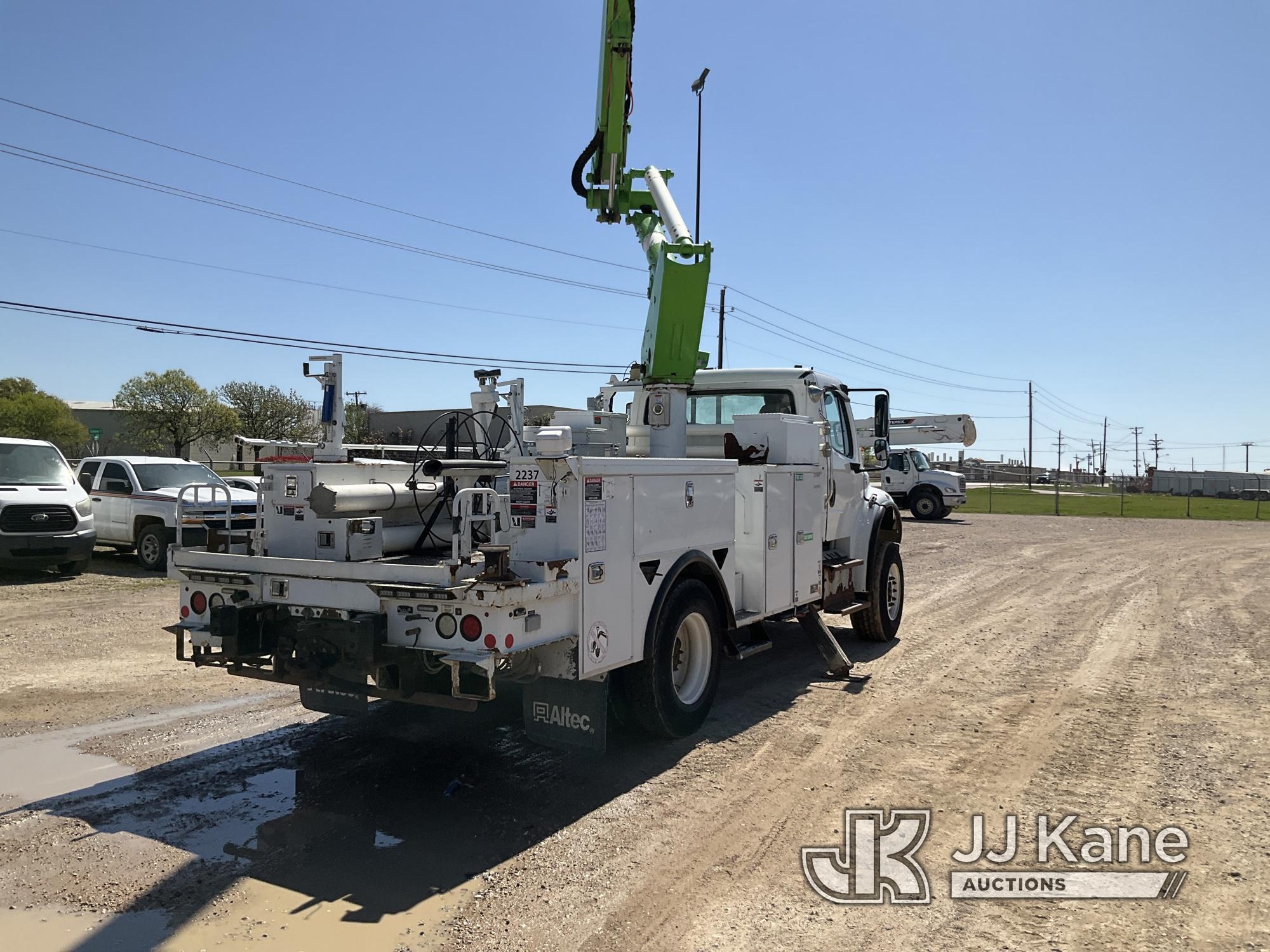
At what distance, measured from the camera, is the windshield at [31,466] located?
13570 millimetres

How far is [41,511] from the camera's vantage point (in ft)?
43.4

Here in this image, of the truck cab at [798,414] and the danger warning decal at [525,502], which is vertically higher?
the truck cab at [798,414]

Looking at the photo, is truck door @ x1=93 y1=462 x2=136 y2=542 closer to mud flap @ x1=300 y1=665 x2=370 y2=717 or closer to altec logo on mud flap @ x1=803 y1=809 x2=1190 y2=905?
mud flap @ x1=300 y1=665 x2=370 y2=717

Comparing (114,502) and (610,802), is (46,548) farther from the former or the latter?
(610,802)

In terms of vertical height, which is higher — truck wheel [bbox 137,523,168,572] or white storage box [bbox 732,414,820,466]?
white storage box [bbox 732,414,820,466]

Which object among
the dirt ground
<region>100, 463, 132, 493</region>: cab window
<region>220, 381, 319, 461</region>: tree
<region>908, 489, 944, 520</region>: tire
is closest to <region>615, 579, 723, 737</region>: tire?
the dirt ground

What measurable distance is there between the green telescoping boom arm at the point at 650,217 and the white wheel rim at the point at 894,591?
3139 millimetres

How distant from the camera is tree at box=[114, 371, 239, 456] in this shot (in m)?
55.8

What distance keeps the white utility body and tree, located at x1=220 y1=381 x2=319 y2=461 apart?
48.7 metres

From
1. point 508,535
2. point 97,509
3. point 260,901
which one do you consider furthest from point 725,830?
point 97,509

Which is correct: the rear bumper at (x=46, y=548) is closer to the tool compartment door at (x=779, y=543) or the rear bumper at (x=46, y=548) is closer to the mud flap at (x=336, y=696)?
the mud flap at (x=336, y=696)

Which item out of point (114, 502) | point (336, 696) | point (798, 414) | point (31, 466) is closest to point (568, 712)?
point (336, 696)

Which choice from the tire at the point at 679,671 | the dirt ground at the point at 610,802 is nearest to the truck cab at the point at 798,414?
the dirt ground at the point at 610,802

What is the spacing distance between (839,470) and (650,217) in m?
3.30
